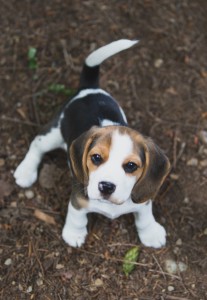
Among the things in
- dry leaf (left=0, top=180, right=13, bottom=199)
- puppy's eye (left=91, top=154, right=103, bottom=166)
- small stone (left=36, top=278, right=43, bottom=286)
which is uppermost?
puppy's eye (left=91, top=154, right=103, bottom=166)

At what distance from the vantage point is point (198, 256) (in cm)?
445

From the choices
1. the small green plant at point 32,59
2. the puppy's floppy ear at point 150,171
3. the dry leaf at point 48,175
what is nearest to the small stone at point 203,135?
the dry leaf at point 48,175

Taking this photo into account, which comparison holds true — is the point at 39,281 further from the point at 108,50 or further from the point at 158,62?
the point at 158,62

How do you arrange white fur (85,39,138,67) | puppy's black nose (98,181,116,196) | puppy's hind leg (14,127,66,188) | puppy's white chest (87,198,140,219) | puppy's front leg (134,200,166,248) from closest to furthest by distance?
1. puppy's black nose (98,181,116,196)
2. puppy's white chest (87,198,140,219)
3. white fur (85,39,138,67)
4. puppy's front leg (134,200,166,248)
5. puppy's hind leg (14,127,66,188)

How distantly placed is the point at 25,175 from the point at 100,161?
58.1 inches

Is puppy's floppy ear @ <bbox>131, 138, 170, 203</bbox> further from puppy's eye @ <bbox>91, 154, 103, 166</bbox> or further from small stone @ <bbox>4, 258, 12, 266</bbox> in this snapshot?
small stone @ <bbox>4, 258, 12, 266</bbox>

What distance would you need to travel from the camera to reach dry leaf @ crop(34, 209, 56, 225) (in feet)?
15.0

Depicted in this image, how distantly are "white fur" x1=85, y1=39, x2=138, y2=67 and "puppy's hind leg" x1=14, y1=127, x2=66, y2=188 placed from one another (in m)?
0.73

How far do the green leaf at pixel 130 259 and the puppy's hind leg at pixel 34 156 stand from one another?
107 cm

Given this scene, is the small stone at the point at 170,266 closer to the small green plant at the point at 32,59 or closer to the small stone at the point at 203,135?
the small stone at the point at 203,135

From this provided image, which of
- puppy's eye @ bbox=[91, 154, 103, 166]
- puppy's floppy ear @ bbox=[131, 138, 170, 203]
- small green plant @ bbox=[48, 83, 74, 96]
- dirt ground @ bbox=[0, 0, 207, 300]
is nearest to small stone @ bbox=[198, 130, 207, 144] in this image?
dirt ground @ bbox=[0, 0, 207, 300]

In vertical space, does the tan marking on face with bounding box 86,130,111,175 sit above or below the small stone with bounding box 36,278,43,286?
above

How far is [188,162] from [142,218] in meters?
0.91

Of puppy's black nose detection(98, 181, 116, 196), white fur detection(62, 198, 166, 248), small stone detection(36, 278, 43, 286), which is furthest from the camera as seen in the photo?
small stone detection(36, 278, 43, 286)
